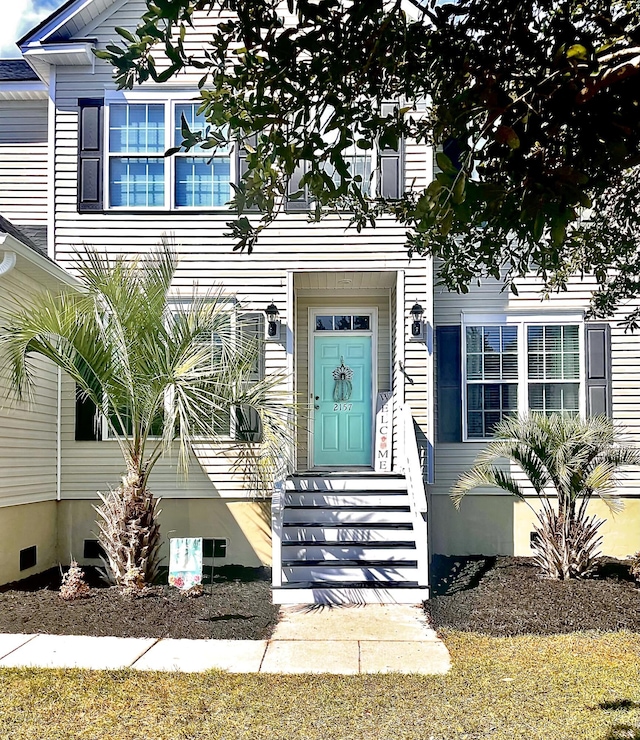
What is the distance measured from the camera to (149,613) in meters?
6.88

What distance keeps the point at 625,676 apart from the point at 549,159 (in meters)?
3.46

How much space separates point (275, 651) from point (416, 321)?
4.72 meters

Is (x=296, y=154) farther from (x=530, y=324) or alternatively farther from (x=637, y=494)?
(x=637, y=494)

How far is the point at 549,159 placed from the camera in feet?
14.2

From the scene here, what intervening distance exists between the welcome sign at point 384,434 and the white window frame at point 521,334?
0.99 m

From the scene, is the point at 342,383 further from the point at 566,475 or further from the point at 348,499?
the point at 566,475

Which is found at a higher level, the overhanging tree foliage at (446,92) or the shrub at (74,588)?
the overhanging tree foliage at (446,92)

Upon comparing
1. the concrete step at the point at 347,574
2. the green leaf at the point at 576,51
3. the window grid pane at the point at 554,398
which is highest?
the green leaf at the point at 576,51

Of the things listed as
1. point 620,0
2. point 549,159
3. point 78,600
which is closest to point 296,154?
point 549,159

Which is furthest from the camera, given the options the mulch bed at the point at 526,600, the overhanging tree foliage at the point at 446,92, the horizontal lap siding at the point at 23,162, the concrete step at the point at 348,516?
the horizontal lap siding at the point at 23,162

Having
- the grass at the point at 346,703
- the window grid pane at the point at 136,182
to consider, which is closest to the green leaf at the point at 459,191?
the grass at the point at 346,703

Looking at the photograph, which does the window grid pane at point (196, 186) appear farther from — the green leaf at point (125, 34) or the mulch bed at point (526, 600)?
the green leaf at point (125, 34)

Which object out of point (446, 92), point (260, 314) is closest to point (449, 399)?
point (260, 314)

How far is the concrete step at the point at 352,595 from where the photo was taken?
7578 millimetres
